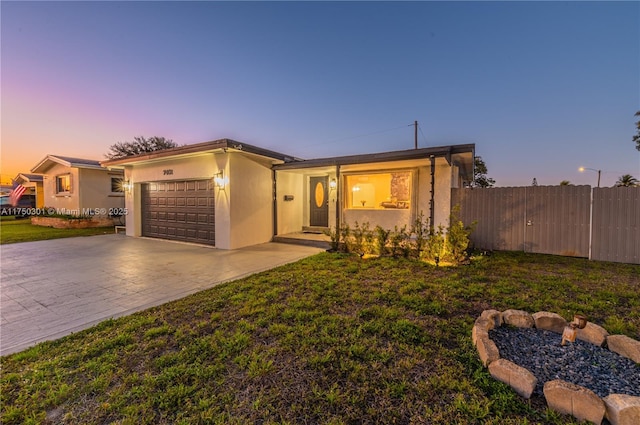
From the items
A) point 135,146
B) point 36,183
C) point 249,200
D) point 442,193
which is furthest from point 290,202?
point 36,183

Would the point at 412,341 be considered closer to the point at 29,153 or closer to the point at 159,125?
the point at 159,125

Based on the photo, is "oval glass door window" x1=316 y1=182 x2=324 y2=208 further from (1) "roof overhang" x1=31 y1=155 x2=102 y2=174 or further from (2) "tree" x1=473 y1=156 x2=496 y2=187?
(2) "tree" x1=473 y1=156 x2=496 y2=187

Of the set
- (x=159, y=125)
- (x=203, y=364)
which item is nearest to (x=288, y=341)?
(x=203, y=364)

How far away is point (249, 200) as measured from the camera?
28.1ft

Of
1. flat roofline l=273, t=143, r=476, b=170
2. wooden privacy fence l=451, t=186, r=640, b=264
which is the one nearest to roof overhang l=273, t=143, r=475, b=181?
flat roofline l=273, t=143, r=476, b=170

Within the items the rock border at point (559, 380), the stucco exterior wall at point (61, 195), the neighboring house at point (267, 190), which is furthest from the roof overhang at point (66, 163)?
the rock border at point (559, 380)

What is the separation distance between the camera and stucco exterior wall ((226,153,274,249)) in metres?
8.09

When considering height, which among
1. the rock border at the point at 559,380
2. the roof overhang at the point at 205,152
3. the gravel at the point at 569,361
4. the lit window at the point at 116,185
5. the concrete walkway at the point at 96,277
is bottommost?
the concrete walkway at the point at 96,277

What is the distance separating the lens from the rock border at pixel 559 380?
157 cm

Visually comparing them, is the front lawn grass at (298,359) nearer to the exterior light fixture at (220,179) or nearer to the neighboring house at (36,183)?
the exterior light fixture at (220,179)

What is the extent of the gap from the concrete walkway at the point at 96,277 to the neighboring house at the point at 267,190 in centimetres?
109

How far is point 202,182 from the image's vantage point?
8797 millimetres

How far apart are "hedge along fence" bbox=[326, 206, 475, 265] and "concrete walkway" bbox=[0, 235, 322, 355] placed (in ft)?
4.12

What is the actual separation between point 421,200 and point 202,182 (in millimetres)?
7473
